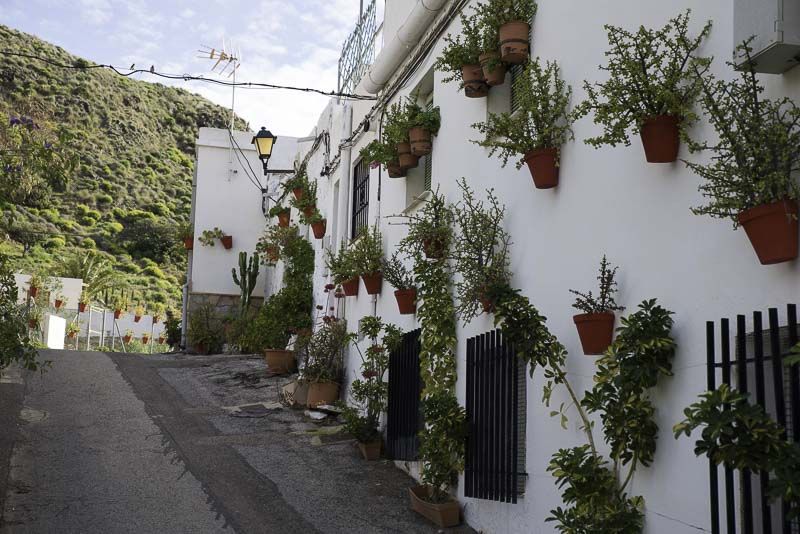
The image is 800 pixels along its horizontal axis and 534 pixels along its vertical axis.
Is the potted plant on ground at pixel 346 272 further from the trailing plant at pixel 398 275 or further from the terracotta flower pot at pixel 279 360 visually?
the terracotta flower pot at pixel 279 360

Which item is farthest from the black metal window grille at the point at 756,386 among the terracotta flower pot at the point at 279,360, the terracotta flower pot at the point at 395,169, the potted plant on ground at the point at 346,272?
the terracotta flower pot at the point at 279,360

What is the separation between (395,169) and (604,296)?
503 centimetres

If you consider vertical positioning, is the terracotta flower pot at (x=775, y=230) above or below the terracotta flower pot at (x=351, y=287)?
below

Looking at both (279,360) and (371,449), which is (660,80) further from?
(279,360)

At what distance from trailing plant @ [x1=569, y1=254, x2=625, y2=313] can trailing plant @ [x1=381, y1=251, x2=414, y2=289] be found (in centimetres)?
411

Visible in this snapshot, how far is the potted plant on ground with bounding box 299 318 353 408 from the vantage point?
12250 millimetres

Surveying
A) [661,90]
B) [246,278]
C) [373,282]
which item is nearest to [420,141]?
[373,282]

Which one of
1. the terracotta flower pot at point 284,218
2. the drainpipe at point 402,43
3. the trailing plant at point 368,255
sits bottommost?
the trailing plant at point 368,255

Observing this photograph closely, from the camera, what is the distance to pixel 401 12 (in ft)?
35.1

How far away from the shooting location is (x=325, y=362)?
12547 millimetres

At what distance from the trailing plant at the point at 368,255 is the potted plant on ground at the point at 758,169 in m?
6.80

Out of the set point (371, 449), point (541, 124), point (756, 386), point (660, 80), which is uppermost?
point (541, 124)

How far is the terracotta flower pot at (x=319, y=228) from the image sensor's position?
49.4ft

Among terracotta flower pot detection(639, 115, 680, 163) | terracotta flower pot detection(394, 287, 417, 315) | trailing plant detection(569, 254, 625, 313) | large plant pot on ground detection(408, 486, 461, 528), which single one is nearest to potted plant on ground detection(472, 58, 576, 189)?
trailing plant detection(569, 254, 625, 313)
